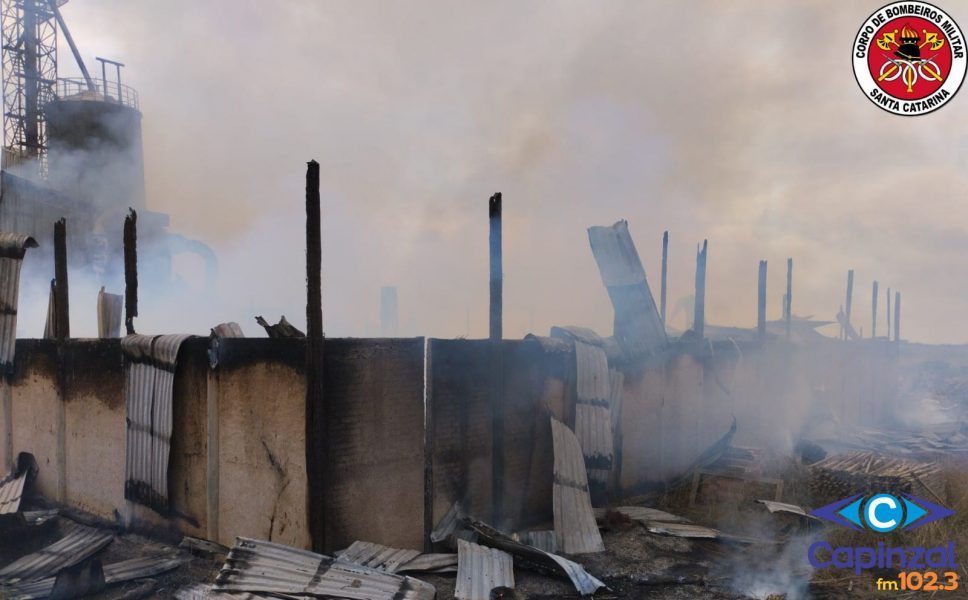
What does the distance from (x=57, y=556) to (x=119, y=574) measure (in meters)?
1.26

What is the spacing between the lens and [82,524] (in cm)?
907

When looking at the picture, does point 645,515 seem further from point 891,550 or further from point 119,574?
point 119,574

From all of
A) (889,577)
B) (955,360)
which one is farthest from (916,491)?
(955,360)

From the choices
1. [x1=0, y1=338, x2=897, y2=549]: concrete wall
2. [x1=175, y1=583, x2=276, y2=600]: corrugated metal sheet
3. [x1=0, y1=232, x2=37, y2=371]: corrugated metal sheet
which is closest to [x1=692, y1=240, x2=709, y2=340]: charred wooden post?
[x1=0, y1=338, x2=897, y2=549]: concrete wall

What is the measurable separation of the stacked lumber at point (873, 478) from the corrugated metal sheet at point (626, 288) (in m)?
3.43

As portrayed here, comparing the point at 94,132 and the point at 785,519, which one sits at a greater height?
the point at 94,132

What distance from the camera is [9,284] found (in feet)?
36.8

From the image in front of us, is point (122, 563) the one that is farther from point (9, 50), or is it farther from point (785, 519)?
point (9, 50)

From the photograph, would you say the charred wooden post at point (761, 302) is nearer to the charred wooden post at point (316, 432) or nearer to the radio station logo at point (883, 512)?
the radio station logo at point (883, 512)

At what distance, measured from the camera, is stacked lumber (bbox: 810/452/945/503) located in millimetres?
8734

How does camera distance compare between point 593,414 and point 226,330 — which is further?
point 593,414

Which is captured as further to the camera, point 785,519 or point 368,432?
point 785,519

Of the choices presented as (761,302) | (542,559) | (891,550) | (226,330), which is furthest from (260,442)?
(761,302)

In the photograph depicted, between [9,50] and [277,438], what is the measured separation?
25010 millimetres
